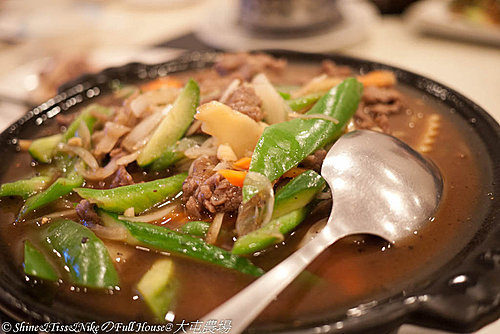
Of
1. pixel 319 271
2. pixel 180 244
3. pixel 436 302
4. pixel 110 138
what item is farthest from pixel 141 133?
pixel 436 302

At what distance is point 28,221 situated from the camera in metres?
1.78

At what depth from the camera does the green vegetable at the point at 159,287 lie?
4.49ft

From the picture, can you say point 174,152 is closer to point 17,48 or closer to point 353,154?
point 353,154

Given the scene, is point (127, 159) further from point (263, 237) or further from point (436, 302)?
point (436, 302)

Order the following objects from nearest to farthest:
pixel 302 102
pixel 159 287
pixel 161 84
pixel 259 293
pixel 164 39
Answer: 1. pixel 259 293
2. pixel 159 287
3. pixel 302 102
4. pixel 161 84
5. pixel 164 39

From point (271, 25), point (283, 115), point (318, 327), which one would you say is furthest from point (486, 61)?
point (318, 327)

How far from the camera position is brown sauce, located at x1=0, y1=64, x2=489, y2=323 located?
137 cm

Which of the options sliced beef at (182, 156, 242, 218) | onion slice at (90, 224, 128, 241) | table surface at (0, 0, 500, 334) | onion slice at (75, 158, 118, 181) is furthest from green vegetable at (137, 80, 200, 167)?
table surface at (0, 0, 500, 334)

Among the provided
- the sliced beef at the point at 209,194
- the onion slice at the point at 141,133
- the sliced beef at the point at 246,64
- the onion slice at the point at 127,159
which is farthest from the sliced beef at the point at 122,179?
the sliced beef at the point at 246,64

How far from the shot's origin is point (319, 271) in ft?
4.83

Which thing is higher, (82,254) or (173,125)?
(173,125)

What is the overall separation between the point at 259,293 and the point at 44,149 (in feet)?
4.74

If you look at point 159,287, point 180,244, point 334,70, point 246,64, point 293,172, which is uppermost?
point 334,70

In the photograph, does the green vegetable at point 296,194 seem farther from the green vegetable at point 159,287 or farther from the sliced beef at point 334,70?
the sliced beef at point 334,70
